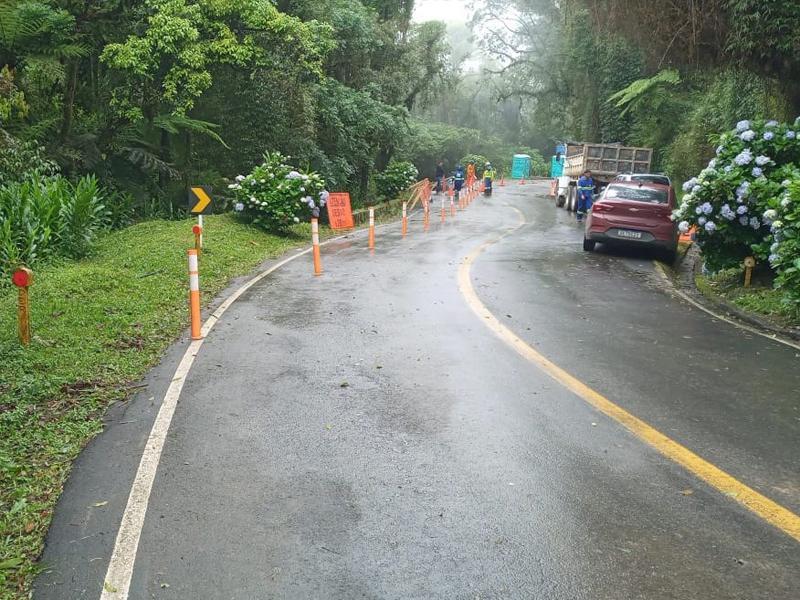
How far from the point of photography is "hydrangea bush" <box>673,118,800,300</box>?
11.1 m

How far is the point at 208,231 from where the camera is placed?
17.4 m

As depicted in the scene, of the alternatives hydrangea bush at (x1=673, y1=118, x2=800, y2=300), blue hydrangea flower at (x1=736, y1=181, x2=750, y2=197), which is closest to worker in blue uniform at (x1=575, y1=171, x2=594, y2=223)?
hydrangea bush at (x1=673, y1=118, x2=800, y2=300)

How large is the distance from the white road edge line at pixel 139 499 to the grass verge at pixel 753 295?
24.4 ft

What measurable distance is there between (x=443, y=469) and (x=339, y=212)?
1845 centimetres

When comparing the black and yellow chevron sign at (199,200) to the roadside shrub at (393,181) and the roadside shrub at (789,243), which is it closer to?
the roadside shrub at (789,243)

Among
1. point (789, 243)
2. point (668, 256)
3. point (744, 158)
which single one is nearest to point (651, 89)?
point (668, 256)

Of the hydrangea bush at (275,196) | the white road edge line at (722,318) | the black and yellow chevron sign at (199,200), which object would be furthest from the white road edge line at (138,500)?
the hydrangea bush at (275,196)

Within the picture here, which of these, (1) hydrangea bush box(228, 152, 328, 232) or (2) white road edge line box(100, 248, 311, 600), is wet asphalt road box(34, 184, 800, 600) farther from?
(1) hydrangea bush box(228, 152, 328, 232)

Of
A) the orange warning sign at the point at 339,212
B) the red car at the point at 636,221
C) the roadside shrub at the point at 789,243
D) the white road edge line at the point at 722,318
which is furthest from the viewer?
the orange warning sign at the point at 339,212

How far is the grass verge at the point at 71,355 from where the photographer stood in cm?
439

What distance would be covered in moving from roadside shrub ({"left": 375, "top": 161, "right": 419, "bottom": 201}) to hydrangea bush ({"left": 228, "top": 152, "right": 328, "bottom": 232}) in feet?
50.8

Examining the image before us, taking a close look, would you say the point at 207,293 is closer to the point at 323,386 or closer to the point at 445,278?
the point at 445,278

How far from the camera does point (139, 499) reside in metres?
4.43

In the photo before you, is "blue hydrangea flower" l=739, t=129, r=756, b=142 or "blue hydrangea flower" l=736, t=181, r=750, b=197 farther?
"blue hydrangea flower" l=739, t=129, r=756, b=142
